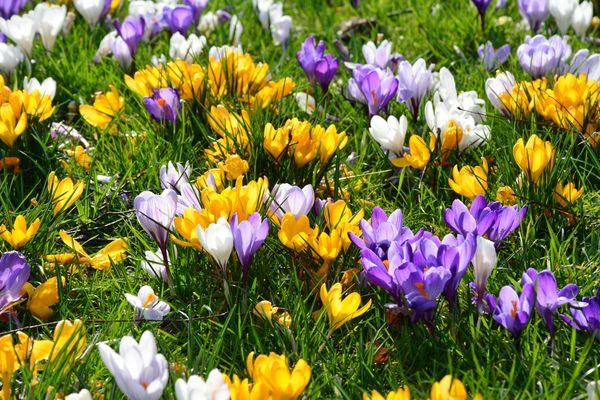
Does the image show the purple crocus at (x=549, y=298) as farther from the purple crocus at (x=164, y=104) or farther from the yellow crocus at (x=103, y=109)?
the yellow crocus at (x=103, y=109)

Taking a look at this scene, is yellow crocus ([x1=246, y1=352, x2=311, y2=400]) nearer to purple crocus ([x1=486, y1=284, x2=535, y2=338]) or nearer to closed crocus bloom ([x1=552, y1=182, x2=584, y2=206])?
purple crocus ([x1=486, y1=284, x2=535, y2=338])

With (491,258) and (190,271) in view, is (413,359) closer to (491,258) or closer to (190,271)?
(491,258)

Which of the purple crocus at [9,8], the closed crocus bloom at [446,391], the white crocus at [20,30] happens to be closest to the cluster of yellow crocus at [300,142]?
the closed crocus bloom at [446,391]

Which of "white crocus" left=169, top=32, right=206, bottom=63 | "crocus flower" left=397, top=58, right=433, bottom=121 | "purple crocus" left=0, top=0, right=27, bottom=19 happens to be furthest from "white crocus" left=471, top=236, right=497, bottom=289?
"purple crocus" left=0, top=0, right=27, bottom=19

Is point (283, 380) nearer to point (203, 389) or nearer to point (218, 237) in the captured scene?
point (203, 389)

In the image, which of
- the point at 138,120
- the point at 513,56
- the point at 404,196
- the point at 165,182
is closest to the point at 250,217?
the point at 165,182

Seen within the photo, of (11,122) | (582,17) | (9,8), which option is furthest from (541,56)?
(9,8)

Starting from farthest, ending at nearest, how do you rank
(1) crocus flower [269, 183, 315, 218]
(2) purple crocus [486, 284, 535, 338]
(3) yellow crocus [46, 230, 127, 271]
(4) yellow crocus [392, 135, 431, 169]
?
(4) yellow crocus [392, 135, 431, 169], (3) yellow crocus [46, 230, 127, 271], (1) crocus flower [269, 183, 315, 218], (2) purple crocus [486, 284, 535, 338]
